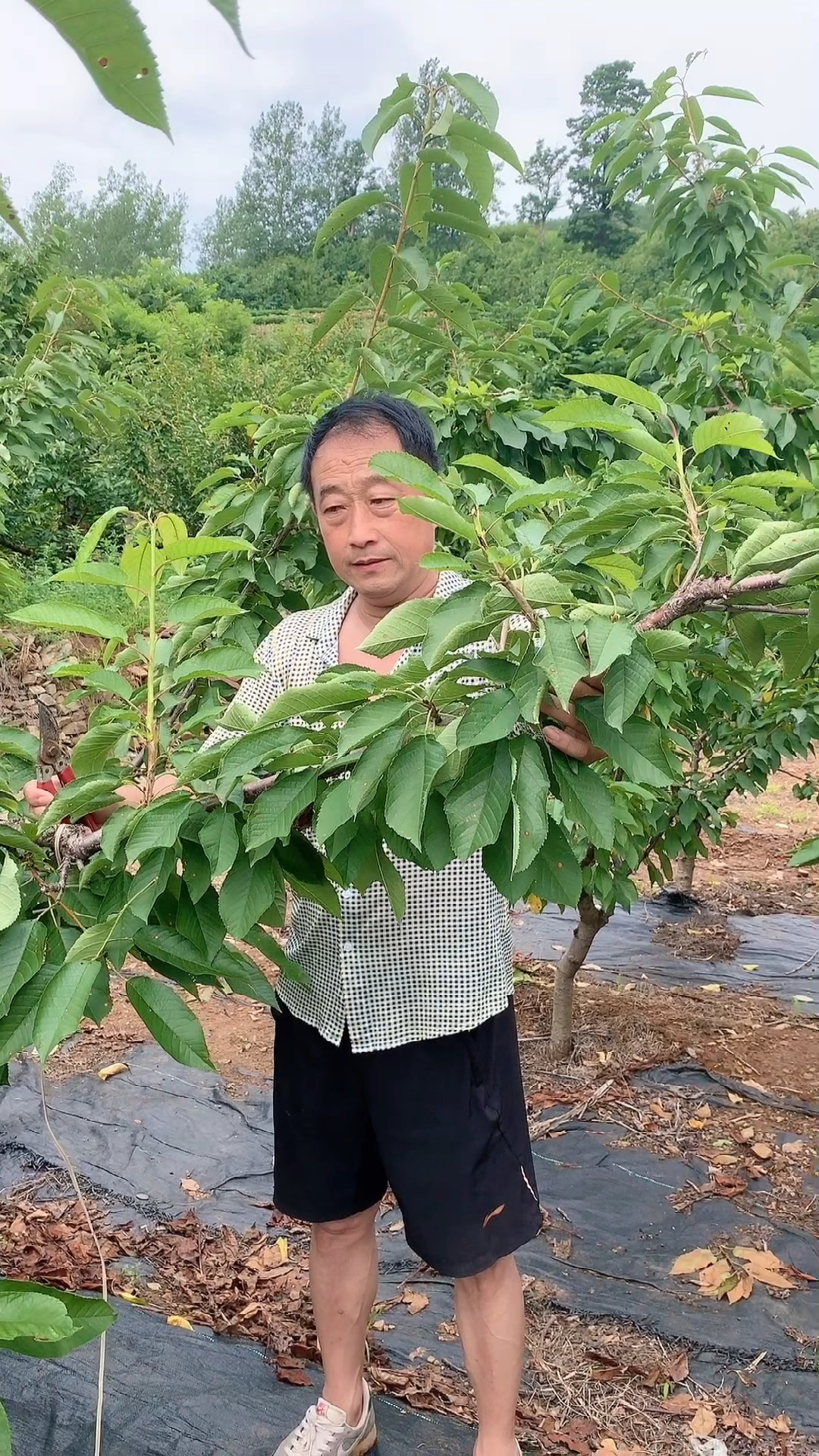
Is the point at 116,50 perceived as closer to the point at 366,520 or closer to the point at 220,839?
the point at 220,839

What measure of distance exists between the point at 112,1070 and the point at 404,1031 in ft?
6.45

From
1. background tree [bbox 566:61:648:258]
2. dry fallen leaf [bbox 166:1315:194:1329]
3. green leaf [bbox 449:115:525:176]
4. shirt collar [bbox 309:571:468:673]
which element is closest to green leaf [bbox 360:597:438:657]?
shirt collar [bbox 309:571:468:673]

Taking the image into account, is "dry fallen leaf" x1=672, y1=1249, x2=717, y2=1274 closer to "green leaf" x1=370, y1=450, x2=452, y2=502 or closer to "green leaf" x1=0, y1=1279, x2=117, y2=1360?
"green leaf" x1=0, y1=1279, x2=117, y2=1360

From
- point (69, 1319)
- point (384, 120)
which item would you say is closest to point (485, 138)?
point (384, 120)

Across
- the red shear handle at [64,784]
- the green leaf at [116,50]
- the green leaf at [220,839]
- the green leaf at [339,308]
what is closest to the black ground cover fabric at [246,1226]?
the red shear handle at [64,784]

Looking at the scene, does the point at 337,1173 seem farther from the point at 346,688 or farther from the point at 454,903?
the point at 346,688

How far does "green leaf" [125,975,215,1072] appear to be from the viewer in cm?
94

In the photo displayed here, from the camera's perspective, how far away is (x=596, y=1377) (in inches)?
75.8

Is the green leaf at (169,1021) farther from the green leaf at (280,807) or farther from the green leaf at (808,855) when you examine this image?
Answer: the green leaf at (808,855)

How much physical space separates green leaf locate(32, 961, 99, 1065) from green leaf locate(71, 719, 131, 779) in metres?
0.26

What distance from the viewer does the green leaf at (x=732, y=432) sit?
85 cm

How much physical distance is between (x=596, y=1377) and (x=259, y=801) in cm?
159

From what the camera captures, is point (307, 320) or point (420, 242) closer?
point (420, 242)

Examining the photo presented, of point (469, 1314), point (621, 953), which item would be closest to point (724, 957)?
point (621, 953)
